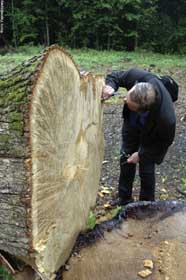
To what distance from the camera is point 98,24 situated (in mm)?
14656

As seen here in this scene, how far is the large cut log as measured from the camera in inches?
84.7

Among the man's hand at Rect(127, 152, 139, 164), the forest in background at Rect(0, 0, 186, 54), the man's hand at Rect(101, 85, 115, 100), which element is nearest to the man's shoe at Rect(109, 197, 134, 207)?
the man's hand at Rect(127, 152, 139, 164)

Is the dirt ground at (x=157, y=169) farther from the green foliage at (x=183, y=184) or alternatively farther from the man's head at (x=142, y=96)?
the man's head at (x=142, y=96)

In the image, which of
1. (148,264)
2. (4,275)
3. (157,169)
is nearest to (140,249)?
(148,264)

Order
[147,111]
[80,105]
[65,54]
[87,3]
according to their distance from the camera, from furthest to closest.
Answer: [87,3] → [147,111] → [80,105] → [65,54]

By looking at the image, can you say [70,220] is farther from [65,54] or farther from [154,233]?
[65,54]

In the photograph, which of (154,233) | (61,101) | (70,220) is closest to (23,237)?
(70,220)

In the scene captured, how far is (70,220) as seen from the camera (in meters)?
2.82

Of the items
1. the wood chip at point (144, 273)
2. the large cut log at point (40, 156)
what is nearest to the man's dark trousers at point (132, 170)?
the large cut log at point (40, 156)

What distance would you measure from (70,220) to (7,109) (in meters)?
0.96

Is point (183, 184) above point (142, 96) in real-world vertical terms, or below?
below

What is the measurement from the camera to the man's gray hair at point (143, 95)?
9.57ft

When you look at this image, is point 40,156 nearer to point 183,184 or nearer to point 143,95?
point 143,95

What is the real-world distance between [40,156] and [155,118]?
1.10 m
